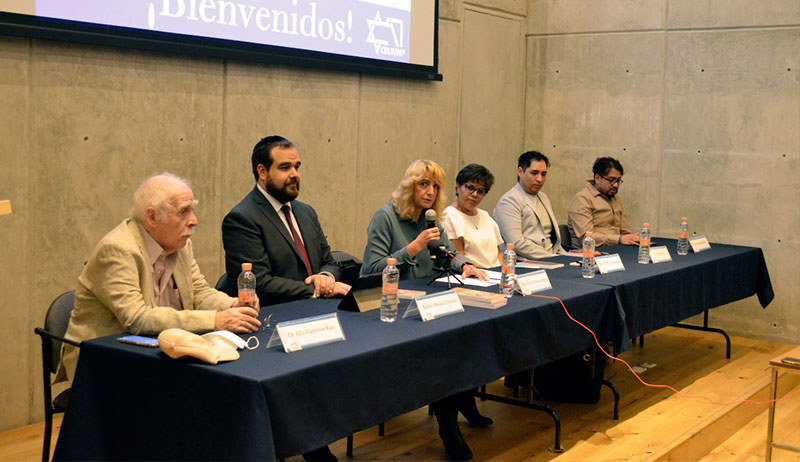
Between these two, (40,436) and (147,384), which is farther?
(40,436)

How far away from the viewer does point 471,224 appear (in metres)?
4.50

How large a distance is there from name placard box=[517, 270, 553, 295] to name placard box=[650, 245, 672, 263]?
3.92 ft

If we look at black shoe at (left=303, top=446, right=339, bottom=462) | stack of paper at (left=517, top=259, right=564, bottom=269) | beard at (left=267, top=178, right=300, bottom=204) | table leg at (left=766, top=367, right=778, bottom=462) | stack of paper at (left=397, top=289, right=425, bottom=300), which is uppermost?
beard at (left=267, top=178, right=300, bottom=204)

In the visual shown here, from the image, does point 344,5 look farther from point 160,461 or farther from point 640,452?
point 160,461

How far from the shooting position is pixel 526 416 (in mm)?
4027

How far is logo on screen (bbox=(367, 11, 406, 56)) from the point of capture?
5.27 meters

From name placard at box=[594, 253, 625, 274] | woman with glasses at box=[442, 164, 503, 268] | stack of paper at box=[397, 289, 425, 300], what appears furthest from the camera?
woman with glasses at box=[442, 164, 503, 268]

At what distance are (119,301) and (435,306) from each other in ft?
3.55

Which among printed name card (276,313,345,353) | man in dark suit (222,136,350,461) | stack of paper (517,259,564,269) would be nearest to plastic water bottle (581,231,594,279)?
stack of paper (517,259,564,269)

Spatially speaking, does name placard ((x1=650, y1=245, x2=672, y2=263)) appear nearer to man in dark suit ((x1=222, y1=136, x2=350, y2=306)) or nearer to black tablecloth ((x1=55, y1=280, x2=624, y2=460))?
man in dark suit ((x1=222, y1=136, x2=350, y2=306))

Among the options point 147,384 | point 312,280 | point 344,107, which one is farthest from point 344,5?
point 147,384

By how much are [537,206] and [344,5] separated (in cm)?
170

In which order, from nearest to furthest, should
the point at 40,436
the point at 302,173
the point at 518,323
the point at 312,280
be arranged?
the point at 518,323 < the point at 312,280 < the point at 40,436 < the point at 302,173

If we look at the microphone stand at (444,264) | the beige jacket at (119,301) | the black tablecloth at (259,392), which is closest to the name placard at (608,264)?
the microphone stand at (444,264)
